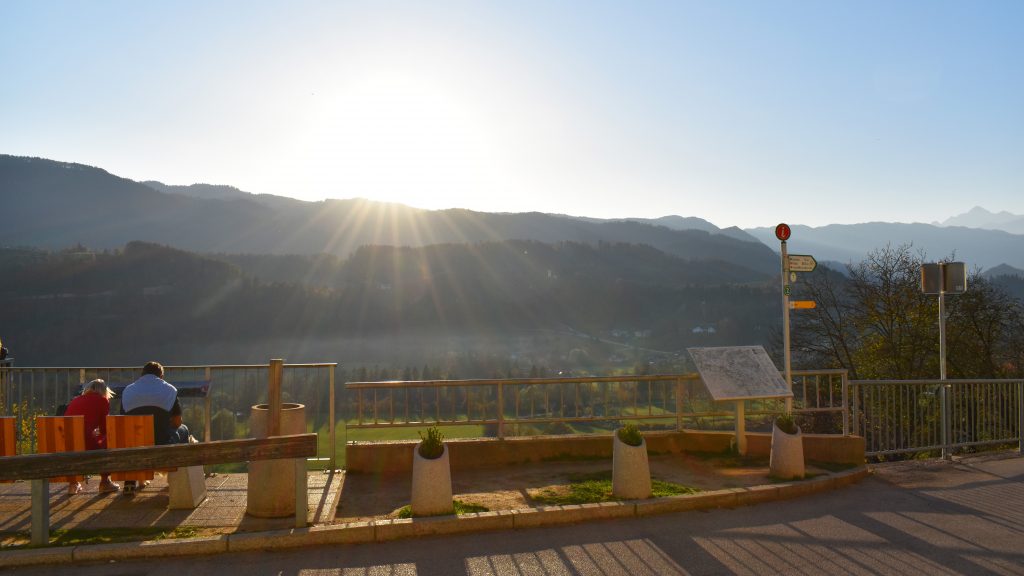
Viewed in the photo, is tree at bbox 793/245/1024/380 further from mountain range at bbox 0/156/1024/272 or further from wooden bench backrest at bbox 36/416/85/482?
mountain range at bbox 0/156/1024/272

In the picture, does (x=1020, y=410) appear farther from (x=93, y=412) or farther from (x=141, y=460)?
(x=93, y=412)

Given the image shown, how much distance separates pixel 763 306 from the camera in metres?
55.8

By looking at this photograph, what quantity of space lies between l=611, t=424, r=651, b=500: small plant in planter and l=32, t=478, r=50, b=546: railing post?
5.36 metres

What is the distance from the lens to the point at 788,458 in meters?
8.16

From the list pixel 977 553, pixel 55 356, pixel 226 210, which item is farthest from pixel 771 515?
pixel 226 210

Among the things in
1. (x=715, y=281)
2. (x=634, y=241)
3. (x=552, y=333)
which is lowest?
(x=552, y=333)

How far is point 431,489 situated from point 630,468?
7.21 ft

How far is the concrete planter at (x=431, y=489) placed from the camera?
6.36 meters

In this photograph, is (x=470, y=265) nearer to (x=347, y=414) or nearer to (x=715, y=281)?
(x=715, y=281)

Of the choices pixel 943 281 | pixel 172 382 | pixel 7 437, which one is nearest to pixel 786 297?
pixel 943 281

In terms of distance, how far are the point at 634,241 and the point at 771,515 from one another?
10143cm

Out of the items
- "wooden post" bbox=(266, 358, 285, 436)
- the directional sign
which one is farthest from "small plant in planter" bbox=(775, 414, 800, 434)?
"wooden post" bbox=(266, 358, 285, 436)

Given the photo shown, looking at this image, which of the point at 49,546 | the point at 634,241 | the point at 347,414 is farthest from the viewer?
the point at 634,241

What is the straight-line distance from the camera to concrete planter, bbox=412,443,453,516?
6.36 metres
